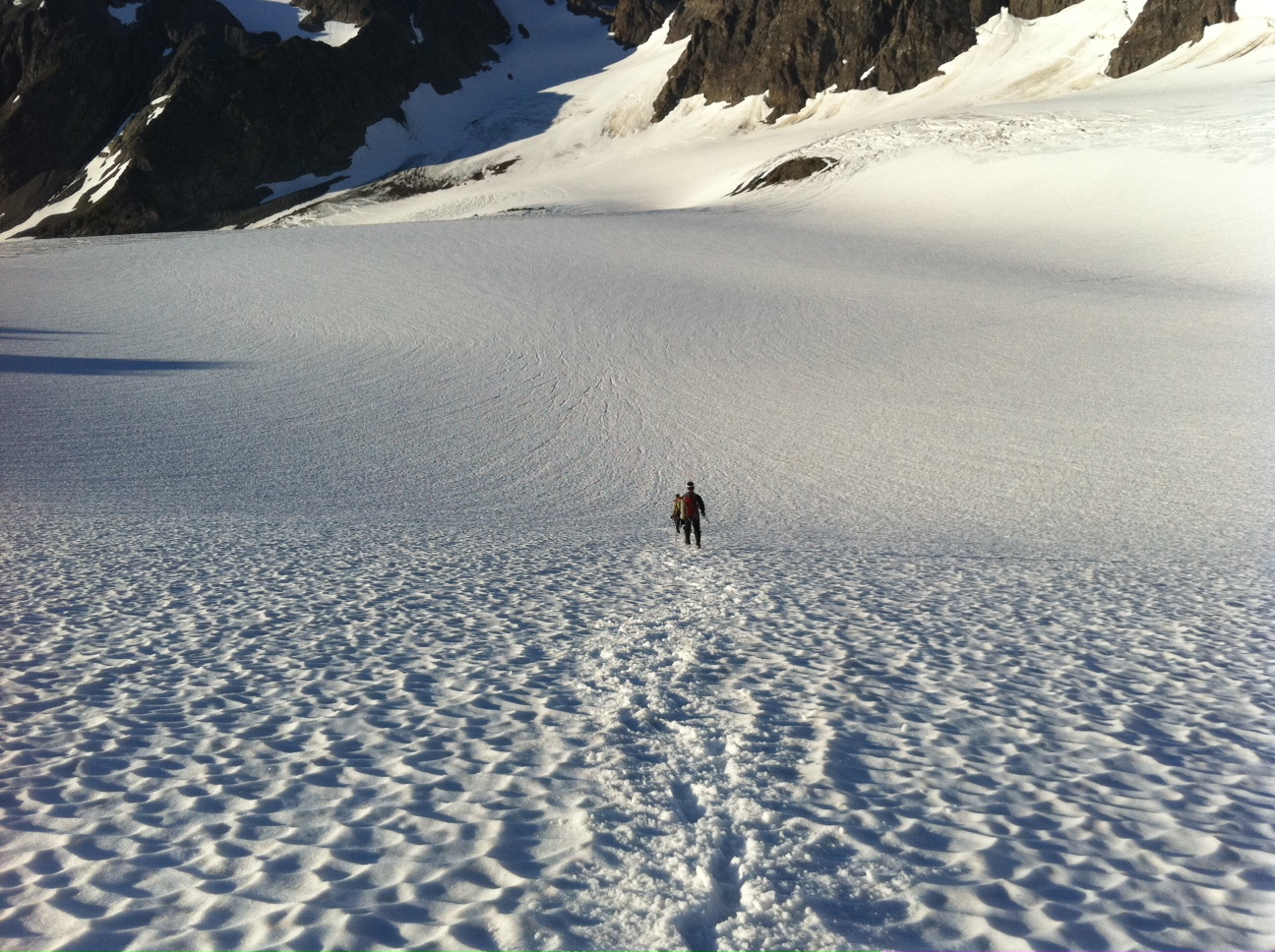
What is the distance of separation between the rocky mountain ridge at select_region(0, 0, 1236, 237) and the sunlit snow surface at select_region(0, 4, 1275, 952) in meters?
61.3

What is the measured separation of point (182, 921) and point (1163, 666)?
6.63 metres

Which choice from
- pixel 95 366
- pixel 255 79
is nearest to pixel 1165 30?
pixel 95 366

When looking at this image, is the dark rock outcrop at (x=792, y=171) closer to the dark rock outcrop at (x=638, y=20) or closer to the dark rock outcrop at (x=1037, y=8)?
the dark rock outcrop at (x=1037, y=8)

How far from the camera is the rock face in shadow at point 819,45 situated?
253 ft

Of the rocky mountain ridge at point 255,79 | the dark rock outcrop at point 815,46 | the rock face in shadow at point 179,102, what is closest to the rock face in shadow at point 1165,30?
the rocky mountain ridge at point 255,79

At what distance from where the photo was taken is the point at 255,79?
9662cm

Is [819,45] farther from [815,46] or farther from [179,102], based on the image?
[179,102]

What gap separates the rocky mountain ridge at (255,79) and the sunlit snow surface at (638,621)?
61.3 meters

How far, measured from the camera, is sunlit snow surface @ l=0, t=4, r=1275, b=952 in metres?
3.78

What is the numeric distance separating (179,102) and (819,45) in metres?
64.5

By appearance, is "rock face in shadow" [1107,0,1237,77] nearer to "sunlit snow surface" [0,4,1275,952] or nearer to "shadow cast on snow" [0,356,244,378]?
"sunlit snow surface" [0,4,1275,952]

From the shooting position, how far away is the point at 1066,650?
718 cm

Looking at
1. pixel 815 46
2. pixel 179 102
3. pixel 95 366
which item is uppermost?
pixel 179 102

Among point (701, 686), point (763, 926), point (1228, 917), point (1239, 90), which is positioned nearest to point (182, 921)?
point (763, 926)
